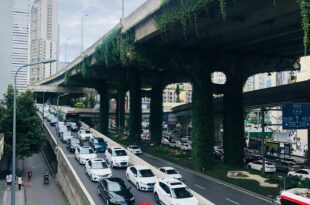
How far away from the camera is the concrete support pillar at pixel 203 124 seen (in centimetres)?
4194

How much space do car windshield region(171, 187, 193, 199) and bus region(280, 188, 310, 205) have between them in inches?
236

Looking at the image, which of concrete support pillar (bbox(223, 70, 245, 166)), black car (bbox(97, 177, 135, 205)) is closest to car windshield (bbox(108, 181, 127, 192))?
black car (bbox(97, 177, 135, 205))

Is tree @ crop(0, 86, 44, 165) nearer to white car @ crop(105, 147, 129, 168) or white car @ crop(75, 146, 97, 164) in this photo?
white car @ crop(75, 146, 97, 164)

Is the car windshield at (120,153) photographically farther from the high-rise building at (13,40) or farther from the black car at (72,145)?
the high-rise building at (13,40)

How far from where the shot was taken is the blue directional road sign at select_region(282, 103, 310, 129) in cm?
3753

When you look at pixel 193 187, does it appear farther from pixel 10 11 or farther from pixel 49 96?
pixel 49 96

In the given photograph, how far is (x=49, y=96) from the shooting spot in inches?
5984

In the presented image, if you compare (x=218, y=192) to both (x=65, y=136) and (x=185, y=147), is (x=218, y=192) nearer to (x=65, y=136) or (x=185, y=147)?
(x=185, y=147)

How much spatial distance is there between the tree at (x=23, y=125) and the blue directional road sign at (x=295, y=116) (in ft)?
106

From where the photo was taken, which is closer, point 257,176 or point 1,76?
point 257,176

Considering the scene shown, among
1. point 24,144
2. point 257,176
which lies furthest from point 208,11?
point 24,144

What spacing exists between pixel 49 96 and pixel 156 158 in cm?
10905

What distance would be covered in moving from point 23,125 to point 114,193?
29420 mm

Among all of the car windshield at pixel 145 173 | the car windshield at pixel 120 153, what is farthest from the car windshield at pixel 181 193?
the car windshield at pixel 120 153
